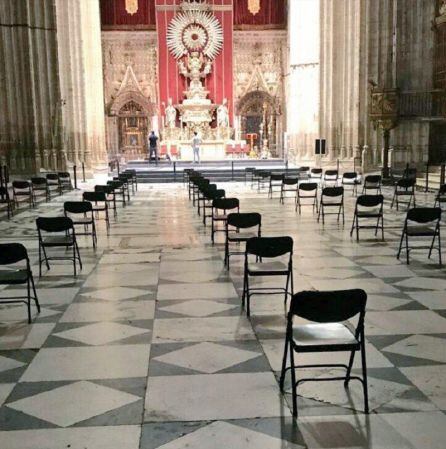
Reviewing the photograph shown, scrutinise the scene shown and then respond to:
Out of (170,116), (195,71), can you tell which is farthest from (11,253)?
(195,71)

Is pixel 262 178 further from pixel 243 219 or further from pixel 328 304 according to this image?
pixel 328 304

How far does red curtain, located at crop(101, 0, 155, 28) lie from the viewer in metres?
41.7

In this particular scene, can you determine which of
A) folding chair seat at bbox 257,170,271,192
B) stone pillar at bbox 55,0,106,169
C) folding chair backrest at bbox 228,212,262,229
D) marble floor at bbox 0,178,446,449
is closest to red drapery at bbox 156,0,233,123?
stone pillar at bbox 55,0,106,169

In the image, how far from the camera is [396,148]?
23.8m

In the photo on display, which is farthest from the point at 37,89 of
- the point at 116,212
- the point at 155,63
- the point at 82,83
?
the point at 155,63

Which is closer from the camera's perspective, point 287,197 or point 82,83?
point 287,197

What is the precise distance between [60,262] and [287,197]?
36.9ft

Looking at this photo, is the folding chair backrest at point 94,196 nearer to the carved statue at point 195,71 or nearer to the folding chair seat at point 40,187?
the folding chair seat at point 40,187

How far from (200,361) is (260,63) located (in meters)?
39.1

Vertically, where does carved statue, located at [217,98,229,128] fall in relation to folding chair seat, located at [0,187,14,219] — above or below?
above

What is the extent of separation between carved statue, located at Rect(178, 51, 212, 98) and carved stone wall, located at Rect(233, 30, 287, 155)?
2208 mm

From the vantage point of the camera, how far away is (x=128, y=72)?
135ft

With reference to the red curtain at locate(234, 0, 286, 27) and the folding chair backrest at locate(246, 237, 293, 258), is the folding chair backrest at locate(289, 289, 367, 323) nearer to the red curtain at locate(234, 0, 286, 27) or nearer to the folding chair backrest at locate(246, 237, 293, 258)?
the folding chair backrest at locate(246, 237, 293, 258)

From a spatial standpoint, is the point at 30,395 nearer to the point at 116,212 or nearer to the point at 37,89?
the point at 116,212
